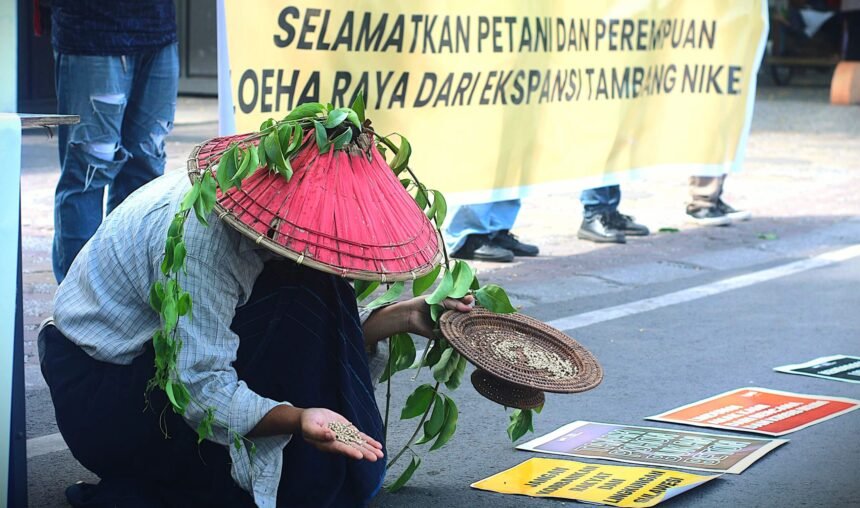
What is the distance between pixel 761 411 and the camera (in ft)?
12.2

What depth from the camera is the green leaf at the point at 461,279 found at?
2.74 metres

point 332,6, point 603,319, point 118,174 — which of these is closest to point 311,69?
point 332,6

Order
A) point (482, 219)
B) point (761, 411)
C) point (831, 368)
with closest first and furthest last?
point (761, 411)
point (831, 368)
point (482, 219)

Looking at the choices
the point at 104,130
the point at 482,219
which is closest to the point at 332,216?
the point at 104,130

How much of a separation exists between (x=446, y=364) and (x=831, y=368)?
6.09ft

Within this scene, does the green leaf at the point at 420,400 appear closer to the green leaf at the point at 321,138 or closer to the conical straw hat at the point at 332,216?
the conical straw hat at the point at 332,216

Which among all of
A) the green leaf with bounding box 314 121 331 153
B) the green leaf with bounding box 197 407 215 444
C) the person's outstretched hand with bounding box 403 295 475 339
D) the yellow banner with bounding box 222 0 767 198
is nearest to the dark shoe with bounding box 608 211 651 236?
the yellow banner with bounding box 222 0 767 198

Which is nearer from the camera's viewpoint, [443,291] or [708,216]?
[443,291]

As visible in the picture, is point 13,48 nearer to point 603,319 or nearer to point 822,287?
point 603,319

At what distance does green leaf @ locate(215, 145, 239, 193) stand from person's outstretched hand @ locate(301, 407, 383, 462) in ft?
1.51

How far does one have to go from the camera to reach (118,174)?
15.1 feet

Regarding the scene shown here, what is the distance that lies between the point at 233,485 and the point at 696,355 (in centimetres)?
218

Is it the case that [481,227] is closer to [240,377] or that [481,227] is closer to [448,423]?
[448,423]

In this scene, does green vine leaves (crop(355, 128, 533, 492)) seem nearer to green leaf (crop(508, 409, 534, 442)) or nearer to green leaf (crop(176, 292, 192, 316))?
green leaf (crop(508, 409, 534, 442))
